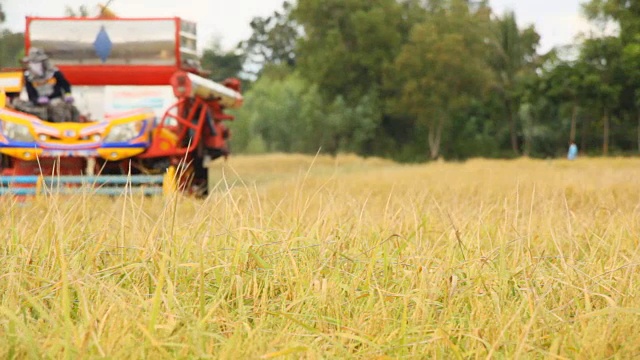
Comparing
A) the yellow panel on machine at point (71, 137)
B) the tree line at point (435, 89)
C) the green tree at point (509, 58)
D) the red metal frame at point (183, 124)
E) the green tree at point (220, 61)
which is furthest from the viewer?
the green tree at point (220, 61)

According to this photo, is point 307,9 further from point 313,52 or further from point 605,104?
point 605,104

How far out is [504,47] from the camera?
57031 millimetres

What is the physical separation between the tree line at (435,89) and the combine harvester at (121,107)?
3017 centimetres

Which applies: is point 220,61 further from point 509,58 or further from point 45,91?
point 45,91

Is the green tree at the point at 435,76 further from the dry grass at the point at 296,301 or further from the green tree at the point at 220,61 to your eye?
the dry grass at the point at 296,301

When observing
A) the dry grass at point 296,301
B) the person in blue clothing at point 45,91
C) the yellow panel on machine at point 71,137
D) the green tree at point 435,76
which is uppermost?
the green tree at point 435,76

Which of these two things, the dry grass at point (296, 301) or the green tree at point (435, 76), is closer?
the dry grass at point (296, 301)

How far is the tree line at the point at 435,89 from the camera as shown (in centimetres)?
4584

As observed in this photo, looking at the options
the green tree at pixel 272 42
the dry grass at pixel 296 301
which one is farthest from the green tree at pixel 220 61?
the dry grass at pixel 296 301

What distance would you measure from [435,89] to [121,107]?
35.7m

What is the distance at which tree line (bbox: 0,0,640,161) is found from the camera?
45.8 meters

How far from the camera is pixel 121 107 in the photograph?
1163 centimetres

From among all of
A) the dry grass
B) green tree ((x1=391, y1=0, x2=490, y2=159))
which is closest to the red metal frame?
the dry grass

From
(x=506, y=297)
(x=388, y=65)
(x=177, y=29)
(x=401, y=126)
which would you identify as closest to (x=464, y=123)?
(x=401, y=126)
